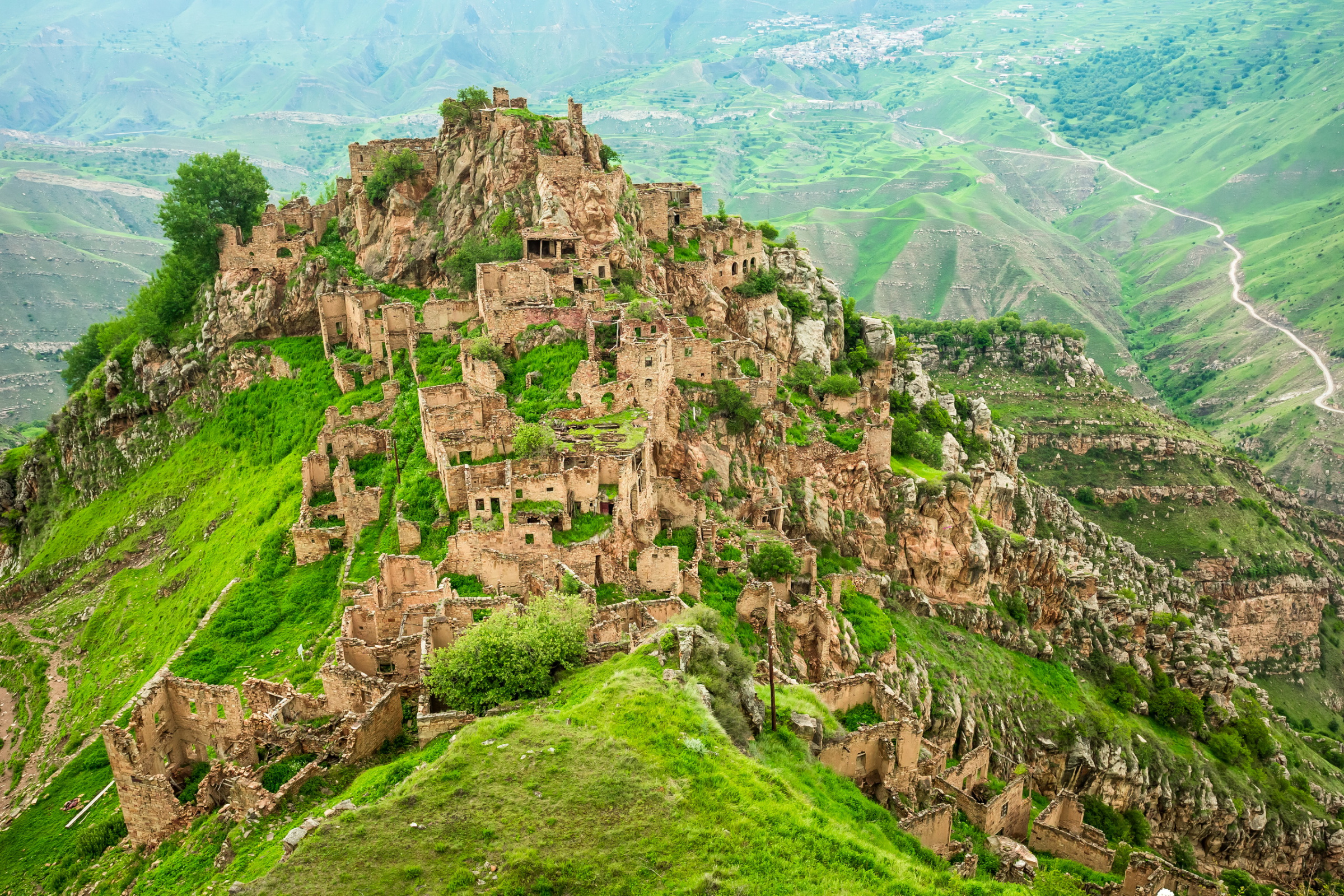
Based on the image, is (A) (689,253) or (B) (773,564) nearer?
(B) (773,564)

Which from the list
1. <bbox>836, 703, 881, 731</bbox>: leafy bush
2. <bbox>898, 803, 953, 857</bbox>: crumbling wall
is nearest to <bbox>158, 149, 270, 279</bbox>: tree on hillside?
<bbox>836, 703, 881, 731</bbox>: leafy bush

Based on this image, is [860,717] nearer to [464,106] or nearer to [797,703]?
[797,703]

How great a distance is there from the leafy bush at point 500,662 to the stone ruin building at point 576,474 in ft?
2.63

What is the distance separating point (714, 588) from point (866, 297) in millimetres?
161285

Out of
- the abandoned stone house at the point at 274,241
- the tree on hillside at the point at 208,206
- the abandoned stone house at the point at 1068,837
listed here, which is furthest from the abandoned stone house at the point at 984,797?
the tree on hillside at the point at 208,206

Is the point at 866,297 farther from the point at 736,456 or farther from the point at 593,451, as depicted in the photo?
the point at 593,451

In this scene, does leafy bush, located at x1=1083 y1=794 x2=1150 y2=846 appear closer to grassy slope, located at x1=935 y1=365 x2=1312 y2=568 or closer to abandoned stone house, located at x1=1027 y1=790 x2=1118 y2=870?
abandoned stone house, located at x1=1027 y1=790 x2=1118 y2=870

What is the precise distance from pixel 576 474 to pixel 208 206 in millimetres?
56922

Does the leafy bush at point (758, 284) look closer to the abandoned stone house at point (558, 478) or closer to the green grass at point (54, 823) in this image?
the abandoned stone house at point (558, 478)

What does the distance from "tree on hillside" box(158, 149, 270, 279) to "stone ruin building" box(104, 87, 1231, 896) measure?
8.52 feet

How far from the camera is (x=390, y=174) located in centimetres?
7575

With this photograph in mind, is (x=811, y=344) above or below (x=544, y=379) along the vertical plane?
below

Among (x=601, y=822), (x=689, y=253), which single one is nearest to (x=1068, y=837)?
(x=601, y=822)

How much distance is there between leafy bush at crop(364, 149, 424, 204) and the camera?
7581 centimetres
